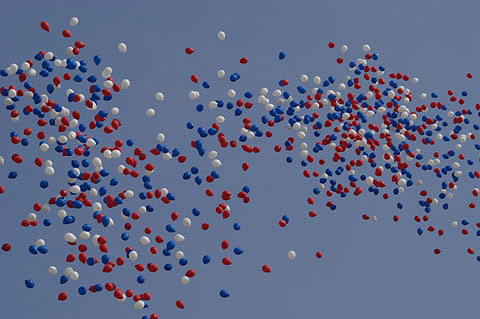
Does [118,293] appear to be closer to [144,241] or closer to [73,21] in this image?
[144,241]

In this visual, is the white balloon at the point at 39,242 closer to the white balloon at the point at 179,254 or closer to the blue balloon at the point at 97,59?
the white balloon at the point at 179,254

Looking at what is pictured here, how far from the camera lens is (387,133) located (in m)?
8.91

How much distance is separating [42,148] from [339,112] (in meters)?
3.25

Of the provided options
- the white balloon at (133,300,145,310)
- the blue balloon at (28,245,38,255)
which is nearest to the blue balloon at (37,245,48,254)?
the blue balloon at (28,245,38,255)

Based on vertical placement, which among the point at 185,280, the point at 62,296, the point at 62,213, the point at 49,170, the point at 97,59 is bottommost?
the point at 62,296

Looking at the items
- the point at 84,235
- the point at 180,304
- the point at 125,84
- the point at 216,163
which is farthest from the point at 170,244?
the point at 125,84

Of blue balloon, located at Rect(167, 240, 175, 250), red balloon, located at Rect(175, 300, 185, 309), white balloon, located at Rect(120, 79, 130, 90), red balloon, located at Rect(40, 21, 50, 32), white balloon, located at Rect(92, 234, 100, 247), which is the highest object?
red balloon, located at Rect(40, 21, 50, 32)

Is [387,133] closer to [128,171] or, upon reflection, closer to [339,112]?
[339,112]

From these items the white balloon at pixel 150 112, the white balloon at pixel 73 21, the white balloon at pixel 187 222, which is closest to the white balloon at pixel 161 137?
the white balloon at pixel 150 112

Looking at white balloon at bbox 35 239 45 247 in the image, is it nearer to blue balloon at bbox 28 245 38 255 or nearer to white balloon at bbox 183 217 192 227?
blue balloon at bbox 28 245 38 255

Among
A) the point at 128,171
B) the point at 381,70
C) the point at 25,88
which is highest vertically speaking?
the point at 381,70

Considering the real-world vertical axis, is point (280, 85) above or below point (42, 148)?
above

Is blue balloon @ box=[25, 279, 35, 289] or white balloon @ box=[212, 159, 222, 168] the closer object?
blue balloon @ box=[25, 279, 35, 289]

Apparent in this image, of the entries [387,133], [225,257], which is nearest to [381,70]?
[387,133]
